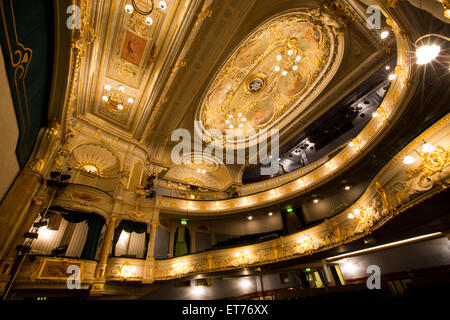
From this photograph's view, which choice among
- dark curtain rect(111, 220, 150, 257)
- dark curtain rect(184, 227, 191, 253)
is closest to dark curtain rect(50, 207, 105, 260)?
dark curtain rect(111, 220, 150, 257)

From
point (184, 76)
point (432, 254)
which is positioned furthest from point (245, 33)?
point (432, 254)

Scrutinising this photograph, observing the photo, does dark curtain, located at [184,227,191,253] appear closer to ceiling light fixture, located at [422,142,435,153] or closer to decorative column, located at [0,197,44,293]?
decorative column, located at [0,197,44,293]

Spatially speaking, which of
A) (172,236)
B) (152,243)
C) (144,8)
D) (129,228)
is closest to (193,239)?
(172,236)

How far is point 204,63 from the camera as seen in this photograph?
10.7 meters

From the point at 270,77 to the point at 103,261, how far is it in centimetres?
1344

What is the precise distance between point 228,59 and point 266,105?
4.93 metres

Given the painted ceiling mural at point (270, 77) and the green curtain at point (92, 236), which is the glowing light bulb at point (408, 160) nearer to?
the painted ceiling mural at point (270, 77)

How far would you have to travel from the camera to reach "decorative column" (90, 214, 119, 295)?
8203 millimetres

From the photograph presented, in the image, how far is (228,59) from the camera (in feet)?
36.4

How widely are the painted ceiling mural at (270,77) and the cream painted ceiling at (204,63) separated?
0.06 meters

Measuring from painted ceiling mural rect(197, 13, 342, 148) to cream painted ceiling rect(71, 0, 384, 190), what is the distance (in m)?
0.06

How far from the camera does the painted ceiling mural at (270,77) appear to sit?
1105 cm

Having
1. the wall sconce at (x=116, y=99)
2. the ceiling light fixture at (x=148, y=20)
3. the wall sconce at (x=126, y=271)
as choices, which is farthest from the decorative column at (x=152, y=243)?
the ceiling light fixture at (x=148, y=20)
